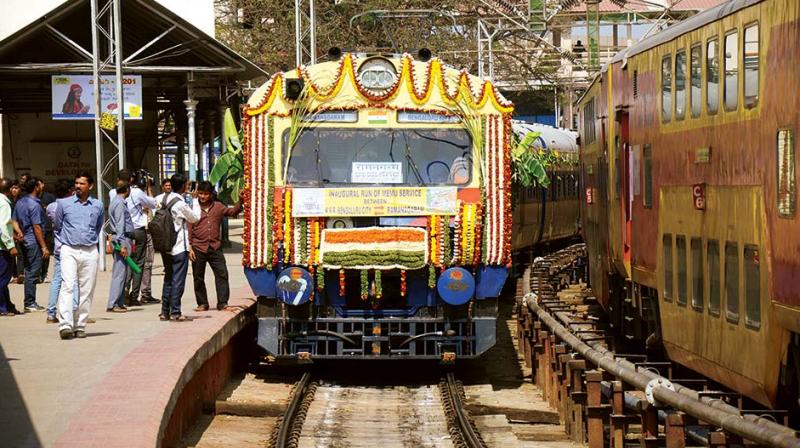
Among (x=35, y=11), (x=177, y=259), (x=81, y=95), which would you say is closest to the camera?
(x=177, y=259)

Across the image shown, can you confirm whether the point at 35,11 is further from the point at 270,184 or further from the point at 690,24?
the point at 690,24

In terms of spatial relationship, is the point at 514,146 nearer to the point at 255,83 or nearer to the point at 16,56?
the point at 16,56

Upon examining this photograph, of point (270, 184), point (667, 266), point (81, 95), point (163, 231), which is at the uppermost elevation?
point (81, 95)

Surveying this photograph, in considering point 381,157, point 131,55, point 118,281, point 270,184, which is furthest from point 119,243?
point 131,55

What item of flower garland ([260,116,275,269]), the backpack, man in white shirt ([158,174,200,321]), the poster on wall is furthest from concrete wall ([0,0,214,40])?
flower garland ([260,116,275,269])

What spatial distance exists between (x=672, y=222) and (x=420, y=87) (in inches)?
175

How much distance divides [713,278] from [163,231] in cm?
818

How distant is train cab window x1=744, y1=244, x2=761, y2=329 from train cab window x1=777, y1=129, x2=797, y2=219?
2.44 ft

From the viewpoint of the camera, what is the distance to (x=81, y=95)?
33562 millimetres

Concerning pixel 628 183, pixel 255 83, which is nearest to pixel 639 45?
pixel 628 183

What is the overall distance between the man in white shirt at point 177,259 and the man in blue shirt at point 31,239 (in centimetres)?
280

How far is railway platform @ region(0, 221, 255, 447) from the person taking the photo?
11.2 m

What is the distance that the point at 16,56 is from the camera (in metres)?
36.9

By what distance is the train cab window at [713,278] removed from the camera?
39.7 ft
